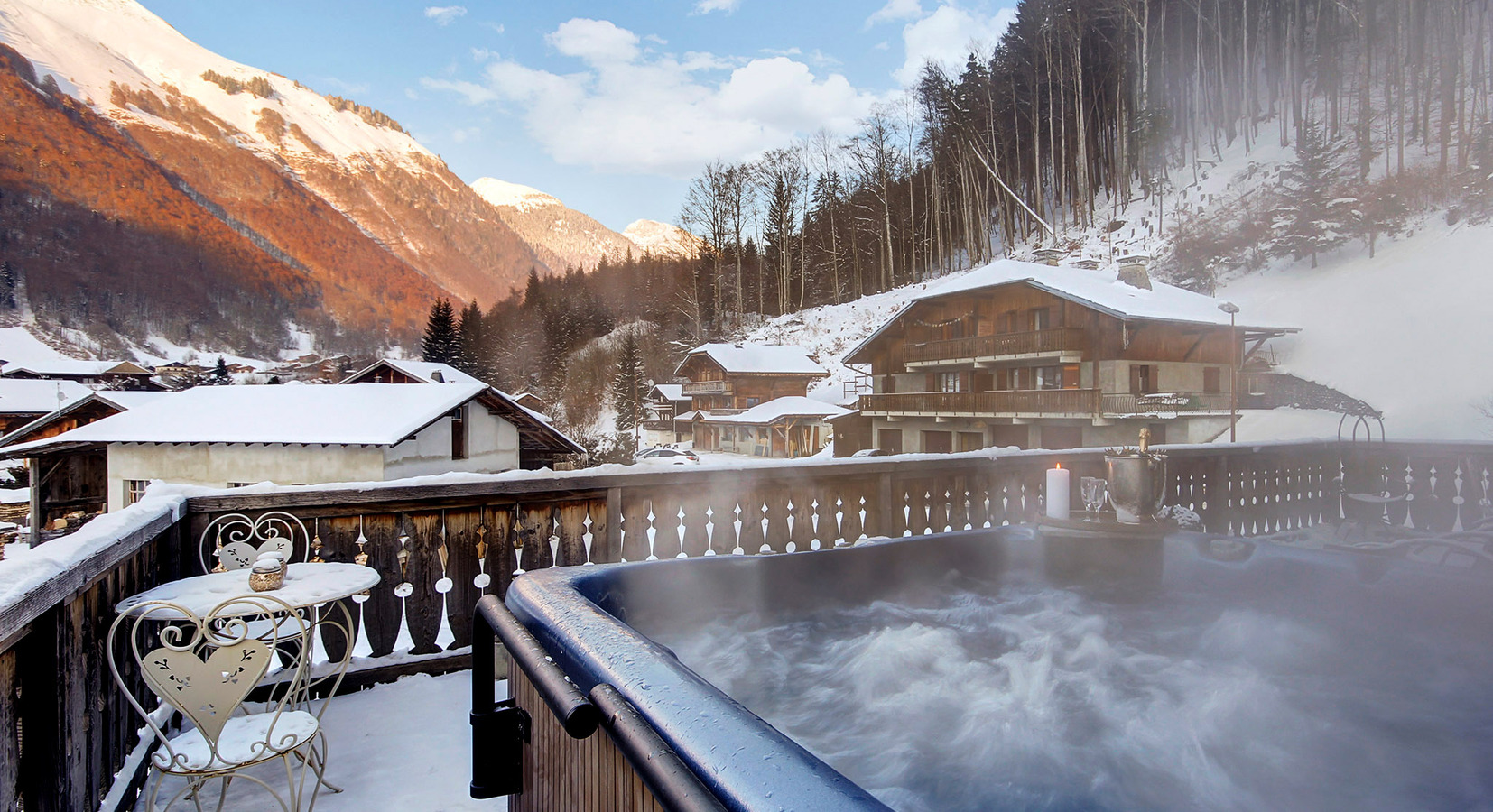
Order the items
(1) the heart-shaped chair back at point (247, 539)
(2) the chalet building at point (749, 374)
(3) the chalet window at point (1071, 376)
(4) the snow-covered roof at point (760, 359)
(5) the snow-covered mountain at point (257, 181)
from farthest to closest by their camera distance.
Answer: (5) the snow-covered mountain at point (257, 181)
(2) the chalet building at point (749, 374)
(4) the snow-covered roof at point (760, 359)
(3) the chalet window at point (1071, 376)
(1) the heart-shaped chair back at point (247, 539)

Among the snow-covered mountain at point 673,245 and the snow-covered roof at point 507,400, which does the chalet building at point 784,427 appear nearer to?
the snow-covered roof at point 507,400

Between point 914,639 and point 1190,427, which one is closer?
point 914,639

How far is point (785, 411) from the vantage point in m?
27.9

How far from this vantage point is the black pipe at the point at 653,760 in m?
0.59

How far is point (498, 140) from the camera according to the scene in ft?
134

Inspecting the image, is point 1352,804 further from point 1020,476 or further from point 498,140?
point 498,140

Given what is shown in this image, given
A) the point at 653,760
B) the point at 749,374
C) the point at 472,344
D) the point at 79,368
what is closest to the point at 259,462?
the point at 653,760

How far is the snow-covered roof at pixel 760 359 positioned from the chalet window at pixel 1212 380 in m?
16.4

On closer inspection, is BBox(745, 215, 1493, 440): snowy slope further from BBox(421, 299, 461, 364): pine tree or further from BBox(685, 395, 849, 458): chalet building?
BBox(421, 299, 461, 364): pine tree

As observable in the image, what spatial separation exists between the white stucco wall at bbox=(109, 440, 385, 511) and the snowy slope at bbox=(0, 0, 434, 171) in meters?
88.4

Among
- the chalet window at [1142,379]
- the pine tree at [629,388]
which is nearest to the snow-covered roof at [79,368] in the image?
the pine tree at [629,388]

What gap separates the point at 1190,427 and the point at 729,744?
20665 millimetres

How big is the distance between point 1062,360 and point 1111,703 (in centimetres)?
1726

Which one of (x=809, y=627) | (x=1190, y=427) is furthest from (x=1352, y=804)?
(x=1190, y=427)
